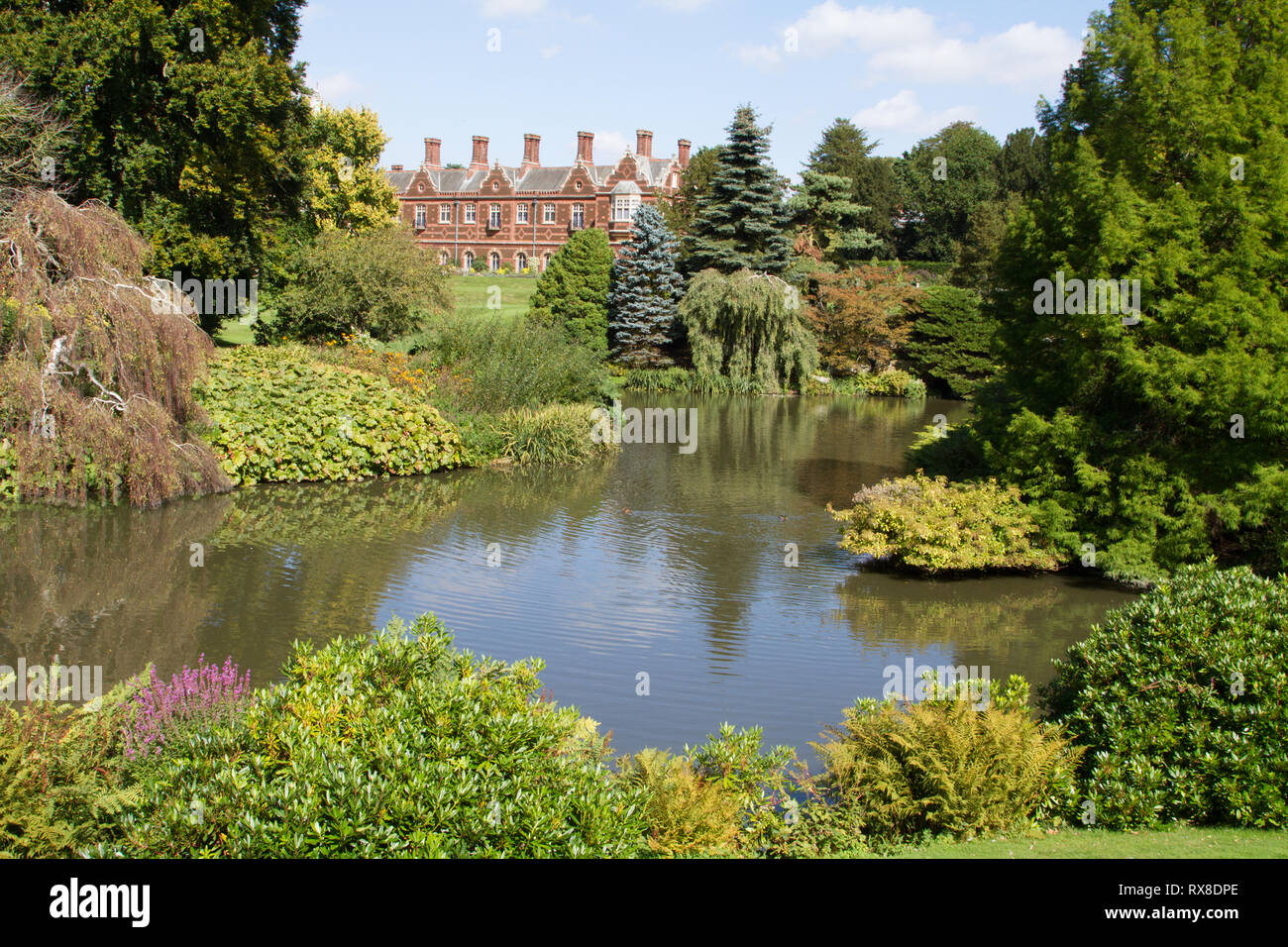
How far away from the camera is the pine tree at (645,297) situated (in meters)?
40.5

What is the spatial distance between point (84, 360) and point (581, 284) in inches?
1089

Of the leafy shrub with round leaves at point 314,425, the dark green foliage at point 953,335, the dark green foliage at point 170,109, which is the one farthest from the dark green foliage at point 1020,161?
the leafy shrub with round leaves at point 314,425

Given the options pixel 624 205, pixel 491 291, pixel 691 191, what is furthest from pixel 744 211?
pixel 624 205

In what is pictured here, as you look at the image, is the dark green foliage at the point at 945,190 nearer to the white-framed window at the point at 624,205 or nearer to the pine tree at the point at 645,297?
the white-framed window at the point at 624,205

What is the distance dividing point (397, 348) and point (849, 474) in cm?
1222

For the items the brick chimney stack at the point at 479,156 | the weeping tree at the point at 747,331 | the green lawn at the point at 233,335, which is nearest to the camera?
the green lawn at the point at 233,335

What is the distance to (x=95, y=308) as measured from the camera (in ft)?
45.7

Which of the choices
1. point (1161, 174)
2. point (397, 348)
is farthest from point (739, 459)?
point (1161, 174)

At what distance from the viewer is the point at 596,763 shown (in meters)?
5.45

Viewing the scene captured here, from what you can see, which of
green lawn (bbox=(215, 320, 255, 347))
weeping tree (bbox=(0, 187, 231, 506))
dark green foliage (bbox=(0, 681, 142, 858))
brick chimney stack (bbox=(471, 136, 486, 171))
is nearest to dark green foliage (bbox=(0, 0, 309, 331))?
green lawn (bbox=(215, 320, 255, 347))

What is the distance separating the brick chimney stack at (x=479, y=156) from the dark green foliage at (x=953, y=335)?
38898 mm

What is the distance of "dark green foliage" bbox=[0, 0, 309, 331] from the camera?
2159cm

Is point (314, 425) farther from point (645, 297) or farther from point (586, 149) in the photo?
point (586, 149)

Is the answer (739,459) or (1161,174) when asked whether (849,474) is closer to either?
(739,459)
